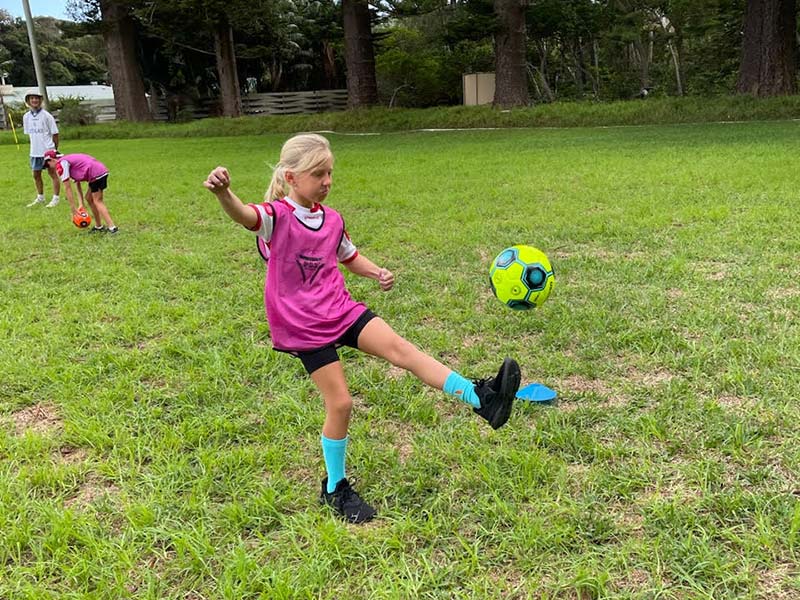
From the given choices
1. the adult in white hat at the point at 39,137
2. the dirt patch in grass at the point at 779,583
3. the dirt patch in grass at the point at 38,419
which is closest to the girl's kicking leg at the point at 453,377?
the dirt patch in grass at the point at 779,583

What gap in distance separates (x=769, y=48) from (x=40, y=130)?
1687 centimetres

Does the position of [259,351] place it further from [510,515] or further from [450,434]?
[510,515]

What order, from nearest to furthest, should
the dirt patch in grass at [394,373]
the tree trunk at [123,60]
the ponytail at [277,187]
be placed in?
the ponytail at [277,187]
the dirt patch in grass at [394,373]
the tree trunk at [123,60]

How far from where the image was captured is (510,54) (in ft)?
66.0

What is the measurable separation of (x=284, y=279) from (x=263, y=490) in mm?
766

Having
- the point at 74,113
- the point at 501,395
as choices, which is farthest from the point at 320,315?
the point at 74,113

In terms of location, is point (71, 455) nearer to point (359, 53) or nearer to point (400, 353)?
point (400, 353)

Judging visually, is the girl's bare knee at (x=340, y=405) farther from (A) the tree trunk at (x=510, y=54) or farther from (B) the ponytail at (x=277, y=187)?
(A) the tree trunk at (x=510, y=54)

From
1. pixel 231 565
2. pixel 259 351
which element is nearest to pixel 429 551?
pixel 231 565

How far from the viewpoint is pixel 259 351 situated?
369 centimetres

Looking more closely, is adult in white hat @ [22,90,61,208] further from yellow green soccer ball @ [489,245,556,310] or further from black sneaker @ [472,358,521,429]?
black sneaker @ [472,358,521,429]

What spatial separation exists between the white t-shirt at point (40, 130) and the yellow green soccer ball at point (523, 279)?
7.84 metres

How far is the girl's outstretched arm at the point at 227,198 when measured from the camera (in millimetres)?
2043

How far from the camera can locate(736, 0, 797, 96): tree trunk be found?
1690 cm
